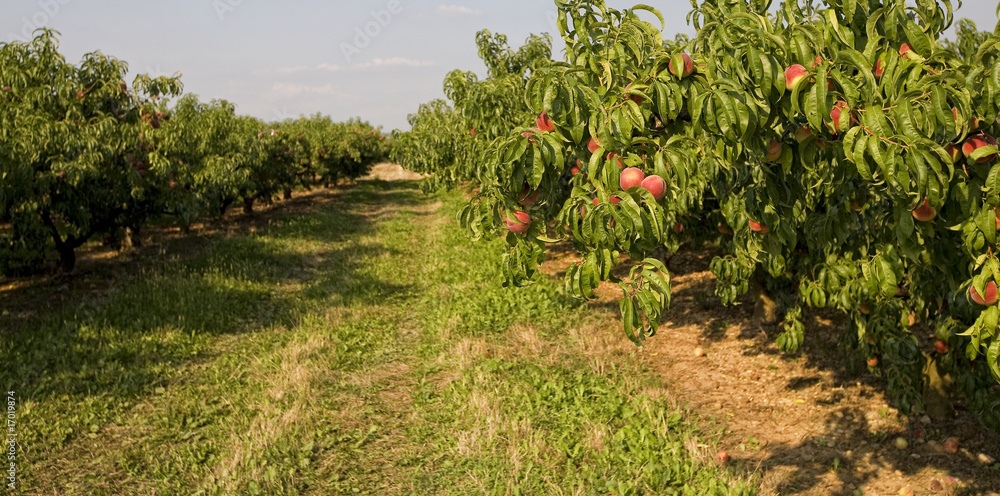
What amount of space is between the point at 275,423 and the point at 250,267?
21.2ft

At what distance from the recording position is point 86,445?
5020 millimetres

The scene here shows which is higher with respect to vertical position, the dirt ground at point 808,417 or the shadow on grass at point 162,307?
the shadow on grass at point 162,307

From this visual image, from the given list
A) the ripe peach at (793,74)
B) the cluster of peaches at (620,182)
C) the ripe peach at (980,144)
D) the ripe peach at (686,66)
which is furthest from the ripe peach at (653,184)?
the ripe peach at (980,144)

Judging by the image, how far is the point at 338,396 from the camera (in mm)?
5941

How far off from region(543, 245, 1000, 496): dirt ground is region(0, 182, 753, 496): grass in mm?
432

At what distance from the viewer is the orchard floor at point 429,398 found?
446 cm

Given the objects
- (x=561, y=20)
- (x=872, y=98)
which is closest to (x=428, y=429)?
(x=561, y=20)

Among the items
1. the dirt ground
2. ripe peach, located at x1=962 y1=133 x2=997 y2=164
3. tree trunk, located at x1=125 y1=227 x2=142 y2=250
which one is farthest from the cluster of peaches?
tree trunk, located at x1=125 y1=227 x2=142 y2=250

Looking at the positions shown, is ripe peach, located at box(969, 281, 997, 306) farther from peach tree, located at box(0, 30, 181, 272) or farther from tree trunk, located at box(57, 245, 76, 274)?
tree trunk, located at box(57, 245, 76, 274)

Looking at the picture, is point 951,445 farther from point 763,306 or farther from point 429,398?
point 429,398

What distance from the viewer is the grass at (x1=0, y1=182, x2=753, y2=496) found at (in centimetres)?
450

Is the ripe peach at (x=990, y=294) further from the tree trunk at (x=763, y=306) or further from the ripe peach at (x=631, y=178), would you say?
the tree trunk at (x=763, y=306)

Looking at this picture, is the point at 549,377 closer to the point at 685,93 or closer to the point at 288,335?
the point at 288,335

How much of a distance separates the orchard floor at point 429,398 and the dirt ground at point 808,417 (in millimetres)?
20
